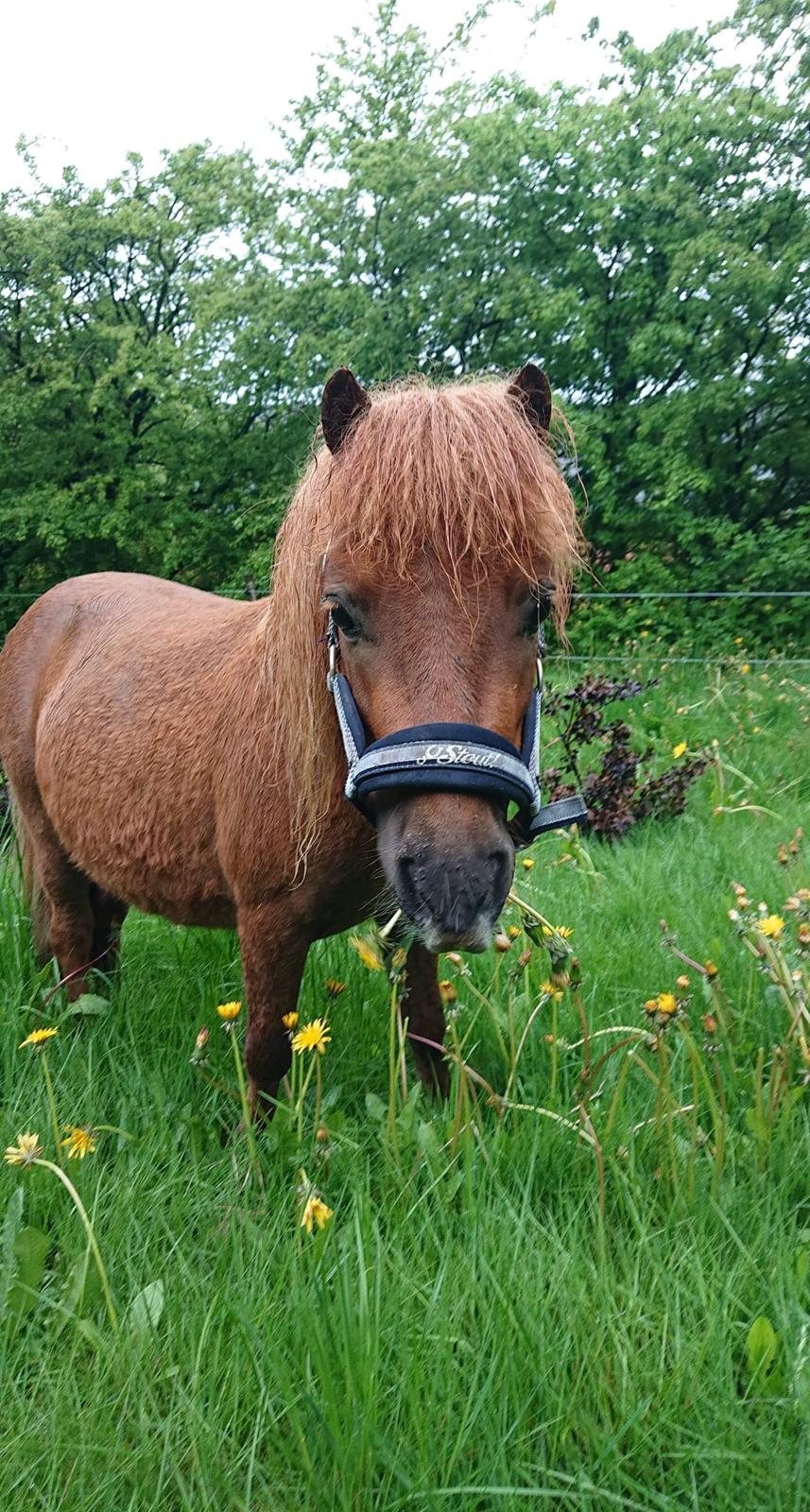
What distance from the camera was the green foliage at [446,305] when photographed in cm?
1280

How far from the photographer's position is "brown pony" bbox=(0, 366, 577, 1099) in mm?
1530

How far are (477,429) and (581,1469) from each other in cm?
168

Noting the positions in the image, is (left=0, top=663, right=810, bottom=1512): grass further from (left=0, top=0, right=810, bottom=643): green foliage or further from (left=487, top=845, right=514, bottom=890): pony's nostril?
(left=0, top=0, right=810, bottom=643): green foliage

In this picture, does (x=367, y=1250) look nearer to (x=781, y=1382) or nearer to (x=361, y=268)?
(x=781, y=1382)

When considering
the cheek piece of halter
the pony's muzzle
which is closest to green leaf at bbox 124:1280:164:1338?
the pony's muzzle

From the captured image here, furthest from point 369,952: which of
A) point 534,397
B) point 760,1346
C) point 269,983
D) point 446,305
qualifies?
point 446,305

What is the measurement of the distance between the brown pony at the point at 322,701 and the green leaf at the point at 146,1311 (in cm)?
59

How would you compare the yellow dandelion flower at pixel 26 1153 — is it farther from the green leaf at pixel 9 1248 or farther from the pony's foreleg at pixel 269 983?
the pony's foreleg at pixel 269 983

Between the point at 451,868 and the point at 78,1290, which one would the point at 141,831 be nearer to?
the point at 78,1290

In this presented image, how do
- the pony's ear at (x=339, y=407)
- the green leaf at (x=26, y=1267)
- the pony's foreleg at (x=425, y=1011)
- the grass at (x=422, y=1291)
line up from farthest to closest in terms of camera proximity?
the pony's foreleg at (x=425, y=1011), the pony's ear at (x=339, y=407), the green leaf at (x=26, y=1267), the grass at (x=422, y=1291)

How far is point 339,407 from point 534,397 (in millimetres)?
419

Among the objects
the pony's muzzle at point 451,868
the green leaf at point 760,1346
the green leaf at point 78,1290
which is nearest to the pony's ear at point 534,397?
the pony's muzzle at point 451,868

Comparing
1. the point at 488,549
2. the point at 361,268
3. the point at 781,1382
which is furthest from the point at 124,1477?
the point at 361,268

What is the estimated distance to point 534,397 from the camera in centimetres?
187
